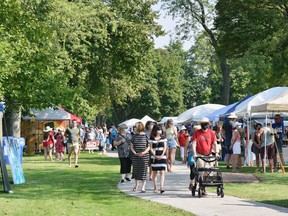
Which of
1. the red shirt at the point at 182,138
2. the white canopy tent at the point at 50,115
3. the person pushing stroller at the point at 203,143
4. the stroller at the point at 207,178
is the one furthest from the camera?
the white canopy tent at the point at 50,115

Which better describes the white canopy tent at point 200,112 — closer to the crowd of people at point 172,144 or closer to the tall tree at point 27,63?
the crowd of people at point 172,144

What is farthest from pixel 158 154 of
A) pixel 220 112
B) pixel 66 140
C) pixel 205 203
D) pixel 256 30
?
pixel 256 30

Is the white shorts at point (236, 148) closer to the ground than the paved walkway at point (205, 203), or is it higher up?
higher up

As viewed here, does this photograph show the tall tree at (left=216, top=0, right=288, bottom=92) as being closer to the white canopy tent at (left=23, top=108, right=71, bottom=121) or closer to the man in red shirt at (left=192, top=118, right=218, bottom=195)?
the white canopy tent at (left=23, top=108, right=71, bottom=121)

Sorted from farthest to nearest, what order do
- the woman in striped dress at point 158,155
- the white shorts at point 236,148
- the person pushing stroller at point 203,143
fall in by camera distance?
the white shorts at point 236,148
the woman in striped dress at point 158,155
the person pushing stroller at point 203,143

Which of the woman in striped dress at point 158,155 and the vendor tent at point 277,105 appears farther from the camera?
the vendor tent at point 277,105

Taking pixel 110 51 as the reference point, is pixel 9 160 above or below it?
below

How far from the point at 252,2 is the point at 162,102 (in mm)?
62104

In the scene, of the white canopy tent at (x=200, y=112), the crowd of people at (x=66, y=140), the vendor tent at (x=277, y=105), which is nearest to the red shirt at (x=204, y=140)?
the vendor tent at (x=277, y=105)

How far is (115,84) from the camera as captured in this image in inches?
2012

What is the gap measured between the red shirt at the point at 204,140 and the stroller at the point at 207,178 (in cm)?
19

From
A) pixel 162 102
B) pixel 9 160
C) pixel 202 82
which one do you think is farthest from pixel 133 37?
pixel 202 82

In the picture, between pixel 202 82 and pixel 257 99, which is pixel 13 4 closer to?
pixel 257 99

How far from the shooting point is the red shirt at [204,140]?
1485cm
